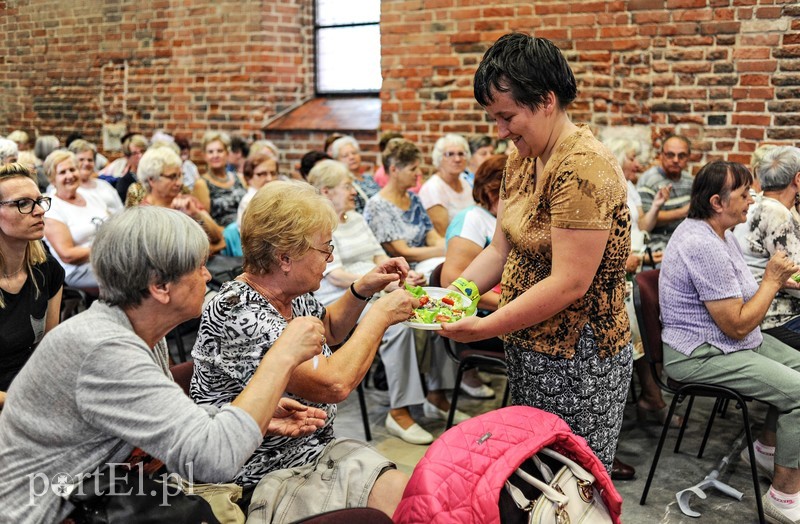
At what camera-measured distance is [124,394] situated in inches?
59.1

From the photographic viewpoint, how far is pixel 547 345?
2.18 meters

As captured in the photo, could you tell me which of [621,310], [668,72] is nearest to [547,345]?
[621,310]

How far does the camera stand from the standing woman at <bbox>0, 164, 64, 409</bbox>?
112 inches

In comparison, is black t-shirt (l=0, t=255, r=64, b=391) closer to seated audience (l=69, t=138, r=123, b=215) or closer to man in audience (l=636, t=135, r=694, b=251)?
seated audience (l=69, t=138, r=123, b=215)

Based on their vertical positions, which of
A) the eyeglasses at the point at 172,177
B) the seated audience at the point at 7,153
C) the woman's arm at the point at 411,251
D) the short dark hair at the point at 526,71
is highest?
the short dark hair at the point at 526,71

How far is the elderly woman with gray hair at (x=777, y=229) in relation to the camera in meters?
3.69

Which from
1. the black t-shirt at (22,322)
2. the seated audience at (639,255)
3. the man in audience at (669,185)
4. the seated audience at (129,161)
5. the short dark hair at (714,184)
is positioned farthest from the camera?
the seated audience at (129,161)

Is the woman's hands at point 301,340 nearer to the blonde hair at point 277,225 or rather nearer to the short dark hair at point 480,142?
the blonde hair at point 277,225

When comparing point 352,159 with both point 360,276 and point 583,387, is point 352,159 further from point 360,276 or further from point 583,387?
point 583,387

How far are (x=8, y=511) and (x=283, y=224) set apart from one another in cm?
90

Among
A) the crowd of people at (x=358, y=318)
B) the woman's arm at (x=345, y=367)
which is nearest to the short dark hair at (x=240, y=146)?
the crowd of people at (x=358, y=318)

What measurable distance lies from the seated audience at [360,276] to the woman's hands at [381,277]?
5.14 feet

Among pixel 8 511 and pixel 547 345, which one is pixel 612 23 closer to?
pixel 547 345

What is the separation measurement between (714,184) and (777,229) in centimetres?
70
